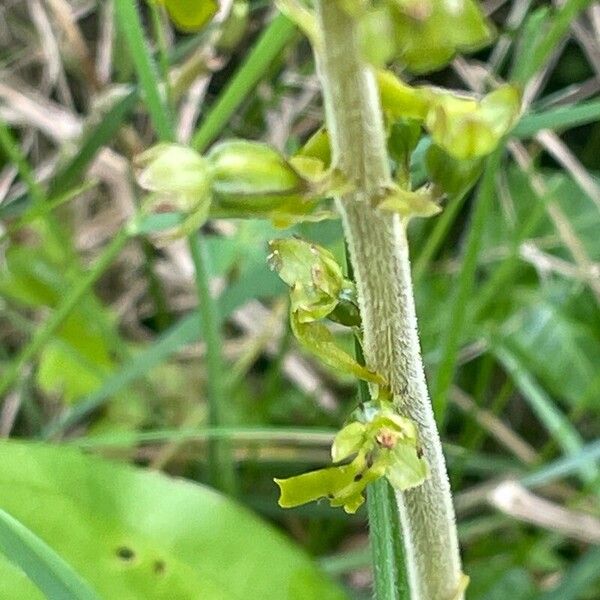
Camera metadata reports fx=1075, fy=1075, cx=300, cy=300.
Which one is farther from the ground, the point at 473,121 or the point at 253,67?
the point at 253,67

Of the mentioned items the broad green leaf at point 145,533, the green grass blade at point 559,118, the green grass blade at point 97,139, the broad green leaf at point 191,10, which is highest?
the green grass blade at point 97,139

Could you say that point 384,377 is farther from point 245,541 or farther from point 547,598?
point 547,598

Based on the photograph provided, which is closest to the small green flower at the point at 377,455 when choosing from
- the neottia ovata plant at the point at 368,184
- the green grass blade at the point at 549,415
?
the neottia ovata plant at the point at 368,184

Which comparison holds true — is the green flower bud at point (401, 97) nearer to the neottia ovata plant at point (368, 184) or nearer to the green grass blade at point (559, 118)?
the neottia ovata plant at point (368, 184)

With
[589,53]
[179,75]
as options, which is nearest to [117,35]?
[179,75]

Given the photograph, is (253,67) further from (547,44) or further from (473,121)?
(473,121)

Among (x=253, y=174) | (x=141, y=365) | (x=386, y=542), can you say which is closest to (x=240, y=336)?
(x=141, y=365)
